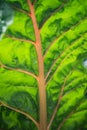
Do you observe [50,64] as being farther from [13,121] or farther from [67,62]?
[13,121]

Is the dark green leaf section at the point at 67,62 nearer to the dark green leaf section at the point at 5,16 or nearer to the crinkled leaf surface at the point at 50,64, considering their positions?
the crinkled leaf surface at the point at 50,64

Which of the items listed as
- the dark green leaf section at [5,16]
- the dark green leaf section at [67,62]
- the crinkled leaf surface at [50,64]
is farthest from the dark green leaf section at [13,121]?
the dark green leaf section at [5,16]

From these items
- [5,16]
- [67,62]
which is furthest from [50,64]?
[5,16]

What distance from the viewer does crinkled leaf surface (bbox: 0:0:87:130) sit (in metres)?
1.23

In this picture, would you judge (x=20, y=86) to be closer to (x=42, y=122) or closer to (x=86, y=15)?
(x=42, y=122)

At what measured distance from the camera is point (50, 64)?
1.30m

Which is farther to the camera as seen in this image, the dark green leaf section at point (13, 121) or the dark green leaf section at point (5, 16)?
the dark green leaf section at point (13, 121)

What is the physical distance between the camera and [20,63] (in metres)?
1.29

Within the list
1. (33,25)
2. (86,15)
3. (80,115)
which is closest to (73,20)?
(86,15)

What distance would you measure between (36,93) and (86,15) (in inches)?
20.5

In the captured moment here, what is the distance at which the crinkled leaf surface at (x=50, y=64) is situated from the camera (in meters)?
1.23

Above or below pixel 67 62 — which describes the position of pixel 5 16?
above

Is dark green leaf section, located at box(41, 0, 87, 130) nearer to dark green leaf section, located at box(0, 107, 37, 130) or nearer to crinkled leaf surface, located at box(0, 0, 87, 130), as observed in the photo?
crinkled leaf surface, located at box(0, 0, 87, 130)

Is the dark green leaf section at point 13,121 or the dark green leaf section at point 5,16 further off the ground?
the dark green leaf section at point 5,16
